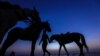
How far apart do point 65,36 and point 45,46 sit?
114 inches

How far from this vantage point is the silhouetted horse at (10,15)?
218 cm

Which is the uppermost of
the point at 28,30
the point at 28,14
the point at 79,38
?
the point at 79,38

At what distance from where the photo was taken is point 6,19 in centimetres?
220

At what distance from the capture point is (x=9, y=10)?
92.4 inches

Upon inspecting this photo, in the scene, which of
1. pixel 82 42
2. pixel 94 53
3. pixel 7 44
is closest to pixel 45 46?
pixel 82 42

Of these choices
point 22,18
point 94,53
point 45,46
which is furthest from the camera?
point 94,53

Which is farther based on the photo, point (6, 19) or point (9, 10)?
point (9, 10)

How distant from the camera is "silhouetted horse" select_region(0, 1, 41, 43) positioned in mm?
2182

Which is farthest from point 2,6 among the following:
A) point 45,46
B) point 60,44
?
point 60,44

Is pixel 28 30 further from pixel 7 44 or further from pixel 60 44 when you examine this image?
pixel 60 44

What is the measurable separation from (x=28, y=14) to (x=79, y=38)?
40.6 ft

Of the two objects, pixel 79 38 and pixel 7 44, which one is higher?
pixel 79 38

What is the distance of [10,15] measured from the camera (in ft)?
7.49

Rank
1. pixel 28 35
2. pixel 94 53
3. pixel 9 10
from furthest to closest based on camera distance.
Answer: pixel 94 53 → pixel 28 35 → pixel 9 10
